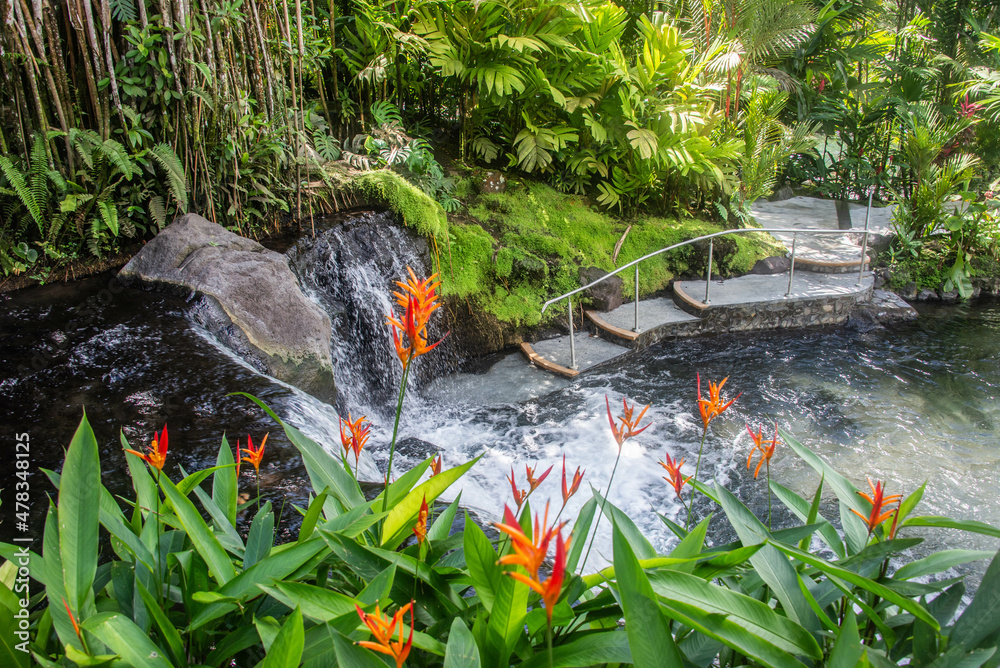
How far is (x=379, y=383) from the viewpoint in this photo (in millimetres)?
5461

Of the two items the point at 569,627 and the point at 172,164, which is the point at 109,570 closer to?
the point at 569,627

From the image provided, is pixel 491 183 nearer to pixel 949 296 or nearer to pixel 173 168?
pixel 173 168

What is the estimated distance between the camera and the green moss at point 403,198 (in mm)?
5949

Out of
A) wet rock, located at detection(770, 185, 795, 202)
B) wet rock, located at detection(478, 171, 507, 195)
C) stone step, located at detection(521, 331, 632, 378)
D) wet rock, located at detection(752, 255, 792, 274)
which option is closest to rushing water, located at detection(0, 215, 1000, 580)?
stone step, located at detection(521, 331, 632, 378)

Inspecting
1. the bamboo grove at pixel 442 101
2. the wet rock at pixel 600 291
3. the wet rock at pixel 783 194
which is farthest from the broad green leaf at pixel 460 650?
the wet rock at pixel 783 194

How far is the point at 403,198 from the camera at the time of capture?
5953mm

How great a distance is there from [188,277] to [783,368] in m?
5.30

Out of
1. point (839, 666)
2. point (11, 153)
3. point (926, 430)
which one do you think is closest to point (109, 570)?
point (839, 666)

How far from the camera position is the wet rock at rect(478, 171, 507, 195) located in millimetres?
7047

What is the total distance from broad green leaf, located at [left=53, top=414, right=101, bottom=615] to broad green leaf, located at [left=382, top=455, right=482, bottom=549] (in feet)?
1.82

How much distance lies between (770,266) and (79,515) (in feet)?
25.0
